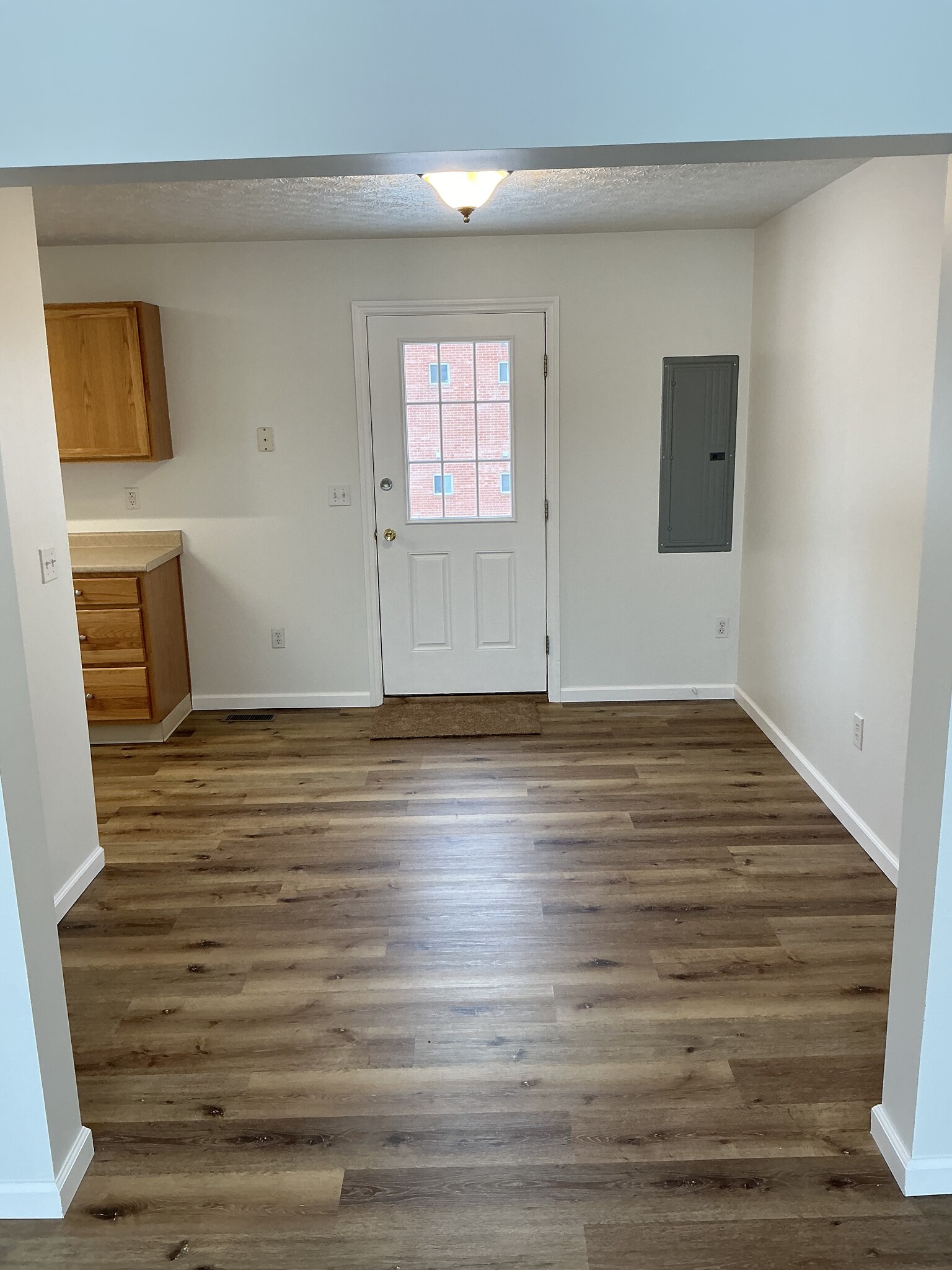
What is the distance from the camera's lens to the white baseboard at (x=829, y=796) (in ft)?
10.7

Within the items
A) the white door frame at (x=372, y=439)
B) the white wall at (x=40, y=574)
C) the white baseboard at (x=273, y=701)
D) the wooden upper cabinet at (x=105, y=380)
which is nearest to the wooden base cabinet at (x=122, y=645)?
the white baseboard at (x=273, y=701)

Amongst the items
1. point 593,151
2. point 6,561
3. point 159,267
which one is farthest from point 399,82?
point 159,267

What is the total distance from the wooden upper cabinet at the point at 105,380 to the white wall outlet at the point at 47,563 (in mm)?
1557

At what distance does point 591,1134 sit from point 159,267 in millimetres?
4251

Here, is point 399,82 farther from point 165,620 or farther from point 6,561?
point 165,620

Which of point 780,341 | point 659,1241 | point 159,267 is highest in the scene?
point 159,267

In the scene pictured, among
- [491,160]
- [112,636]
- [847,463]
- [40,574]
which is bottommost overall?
[112,636]

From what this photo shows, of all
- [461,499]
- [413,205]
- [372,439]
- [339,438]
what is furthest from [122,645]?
[413,205]

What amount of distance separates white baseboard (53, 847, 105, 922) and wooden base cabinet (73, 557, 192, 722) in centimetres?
119

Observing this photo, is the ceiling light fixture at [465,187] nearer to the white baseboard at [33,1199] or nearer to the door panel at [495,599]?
the door panel at [495,599]

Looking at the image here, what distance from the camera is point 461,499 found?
4.99 meters

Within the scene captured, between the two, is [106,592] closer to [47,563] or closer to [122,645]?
[122,645]

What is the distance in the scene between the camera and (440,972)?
9.12ft

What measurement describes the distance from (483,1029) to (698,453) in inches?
127
